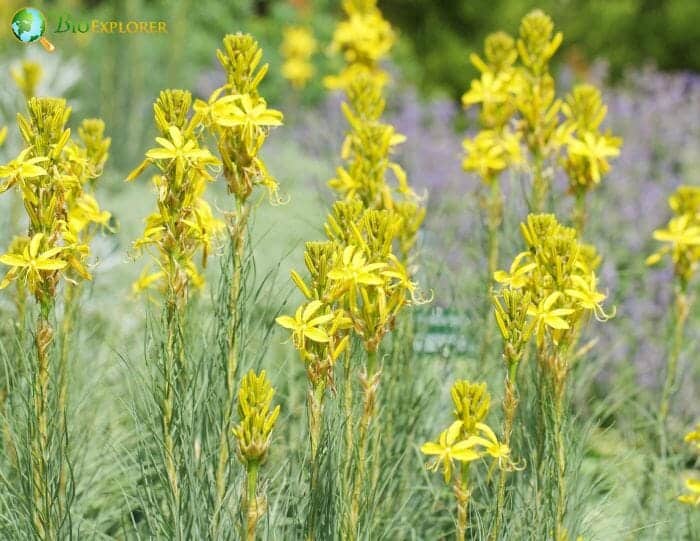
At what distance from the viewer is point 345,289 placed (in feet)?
5.54

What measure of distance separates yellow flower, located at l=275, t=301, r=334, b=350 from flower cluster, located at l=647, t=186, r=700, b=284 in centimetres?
132

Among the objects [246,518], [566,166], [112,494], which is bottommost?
[112,494]

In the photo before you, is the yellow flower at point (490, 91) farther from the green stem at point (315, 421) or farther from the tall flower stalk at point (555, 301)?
the green stem at point (315, 421)

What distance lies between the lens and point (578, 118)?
268 centimetres

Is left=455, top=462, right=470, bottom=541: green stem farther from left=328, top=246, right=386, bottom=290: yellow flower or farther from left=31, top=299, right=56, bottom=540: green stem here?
left=31, top=299, right=56, bottom=540: green stem

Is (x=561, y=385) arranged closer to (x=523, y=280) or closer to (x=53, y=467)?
(x=523, y=280)

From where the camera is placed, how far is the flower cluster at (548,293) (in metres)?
1.76

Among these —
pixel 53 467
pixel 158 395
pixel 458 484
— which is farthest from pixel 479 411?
pixel 53 467

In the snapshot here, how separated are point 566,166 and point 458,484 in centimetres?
115

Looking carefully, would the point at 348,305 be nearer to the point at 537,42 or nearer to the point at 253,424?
the point at 253,424

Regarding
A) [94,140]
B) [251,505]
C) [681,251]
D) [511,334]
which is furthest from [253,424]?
[681,251]

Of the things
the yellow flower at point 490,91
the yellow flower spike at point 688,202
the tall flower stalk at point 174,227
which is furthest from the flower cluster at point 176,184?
the yellow flower spike at point 688,202

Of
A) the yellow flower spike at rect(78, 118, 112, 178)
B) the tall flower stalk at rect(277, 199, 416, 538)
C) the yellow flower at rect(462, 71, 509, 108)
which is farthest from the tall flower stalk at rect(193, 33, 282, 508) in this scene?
the yellow flower at rect(462, 71, 509, 108)

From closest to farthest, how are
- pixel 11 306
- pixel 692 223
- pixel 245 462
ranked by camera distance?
pixel 245 462 → pixel 692 223 → pixel 11 306
